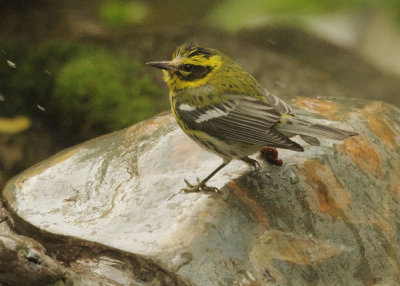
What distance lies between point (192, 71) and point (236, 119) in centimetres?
38

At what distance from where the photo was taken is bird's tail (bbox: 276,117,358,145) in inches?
140

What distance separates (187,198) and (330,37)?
463cm

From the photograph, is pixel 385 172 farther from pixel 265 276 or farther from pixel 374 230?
pixel 265 276

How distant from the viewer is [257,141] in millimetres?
3730

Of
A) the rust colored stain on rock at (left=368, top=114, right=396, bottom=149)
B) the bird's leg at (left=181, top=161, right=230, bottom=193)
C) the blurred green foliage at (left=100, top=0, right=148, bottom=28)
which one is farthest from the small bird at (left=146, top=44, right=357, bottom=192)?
the blurred green foliage at (left=100, top=0, right=148, bottom=28)

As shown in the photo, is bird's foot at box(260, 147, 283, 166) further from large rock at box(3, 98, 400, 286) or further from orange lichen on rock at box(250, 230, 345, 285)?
orange lichen on rock at box(250, 230, 345, 285)

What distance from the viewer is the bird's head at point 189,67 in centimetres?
397

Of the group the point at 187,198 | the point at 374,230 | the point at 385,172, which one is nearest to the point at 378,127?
the point at 385,172

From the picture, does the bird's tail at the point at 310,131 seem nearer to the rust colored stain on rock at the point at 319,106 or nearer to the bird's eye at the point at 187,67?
the bird's eye at the point at 187,67

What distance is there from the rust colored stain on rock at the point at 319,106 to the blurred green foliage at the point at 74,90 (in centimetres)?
221

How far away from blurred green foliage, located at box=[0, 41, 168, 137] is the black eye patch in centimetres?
258

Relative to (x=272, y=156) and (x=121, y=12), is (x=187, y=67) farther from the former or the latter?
(x=121, y=12)

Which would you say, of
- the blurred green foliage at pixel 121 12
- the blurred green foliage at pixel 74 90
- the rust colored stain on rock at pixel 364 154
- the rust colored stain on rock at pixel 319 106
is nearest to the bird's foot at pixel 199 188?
the rust colored stain on rock at pixel 364 154

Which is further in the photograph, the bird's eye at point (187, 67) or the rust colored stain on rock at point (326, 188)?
the bird's eye at point (187, 67)
